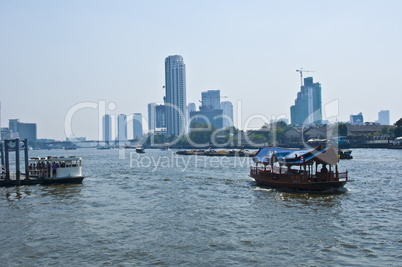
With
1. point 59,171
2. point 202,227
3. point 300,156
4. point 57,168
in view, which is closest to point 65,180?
point 59,171

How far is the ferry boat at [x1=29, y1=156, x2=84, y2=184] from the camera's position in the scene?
36875mm

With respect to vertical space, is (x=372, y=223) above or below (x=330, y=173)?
below

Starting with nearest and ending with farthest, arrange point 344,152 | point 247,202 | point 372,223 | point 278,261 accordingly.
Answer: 1. point 278,261
2. point 372,223
3. point 247,202
4. point 344,152

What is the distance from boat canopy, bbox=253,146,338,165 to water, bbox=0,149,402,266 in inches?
110

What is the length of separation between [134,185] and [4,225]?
18068 mm

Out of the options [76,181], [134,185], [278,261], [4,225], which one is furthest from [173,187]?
[278,261]

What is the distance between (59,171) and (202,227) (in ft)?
71.6

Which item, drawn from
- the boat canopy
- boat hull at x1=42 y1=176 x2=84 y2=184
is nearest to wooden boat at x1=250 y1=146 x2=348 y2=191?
the boat canopy

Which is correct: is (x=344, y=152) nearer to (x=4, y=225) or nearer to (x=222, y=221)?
(x=222, y=221)

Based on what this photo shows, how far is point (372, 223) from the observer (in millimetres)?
20812

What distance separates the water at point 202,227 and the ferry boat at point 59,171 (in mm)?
3341

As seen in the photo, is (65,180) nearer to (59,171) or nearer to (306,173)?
(59,171)

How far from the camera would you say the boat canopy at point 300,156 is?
30.0 metres
